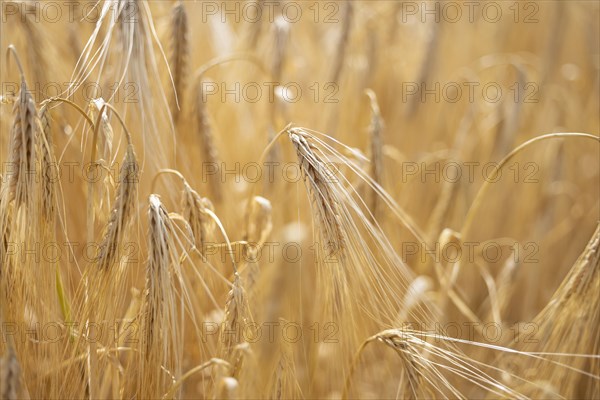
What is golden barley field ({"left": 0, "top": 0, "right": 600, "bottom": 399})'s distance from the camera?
0.71 m

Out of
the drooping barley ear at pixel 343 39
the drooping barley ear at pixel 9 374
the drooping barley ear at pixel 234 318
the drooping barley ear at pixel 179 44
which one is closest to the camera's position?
the drooping barley ear at pixel 9 374

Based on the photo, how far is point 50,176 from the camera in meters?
0.69

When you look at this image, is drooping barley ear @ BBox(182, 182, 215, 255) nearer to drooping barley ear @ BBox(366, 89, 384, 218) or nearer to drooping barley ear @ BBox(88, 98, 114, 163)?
drooping barley ear @ BBox(88, 98, 114, 163)

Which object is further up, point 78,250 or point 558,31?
point 558,31

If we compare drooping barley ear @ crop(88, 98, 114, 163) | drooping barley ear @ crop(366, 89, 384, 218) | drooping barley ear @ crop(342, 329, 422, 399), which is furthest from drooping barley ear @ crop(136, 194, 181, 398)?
drooping barley ear @ crop(366, 89, 384, 218)

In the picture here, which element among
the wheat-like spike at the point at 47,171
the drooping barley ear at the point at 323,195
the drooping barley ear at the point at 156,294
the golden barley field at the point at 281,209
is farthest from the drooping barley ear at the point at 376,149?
the wheat-like spike at the point at 47,171

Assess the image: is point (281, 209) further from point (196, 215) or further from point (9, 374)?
point (9, 374)

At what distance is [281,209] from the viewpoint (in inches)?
45.4

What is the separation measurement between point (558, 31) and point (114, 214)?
1.43 metres

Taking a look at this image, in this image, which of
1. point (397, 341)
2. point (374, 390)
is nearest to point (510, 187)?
point (374, 390)

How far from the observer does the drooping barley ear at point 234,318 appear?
0.70 metres

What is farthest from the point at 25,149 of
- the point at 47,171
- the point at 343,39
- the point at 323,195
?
the point at 343,39

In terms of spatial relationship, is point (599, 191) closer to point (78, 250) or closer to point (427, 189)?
point (427, 189)

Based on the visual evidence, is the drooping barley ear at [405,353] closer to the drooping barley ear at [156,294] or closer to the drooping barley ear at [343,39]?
the drooping barley ear at [156,294]
